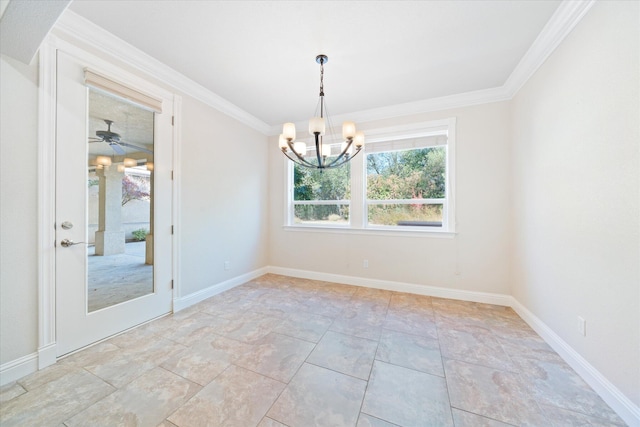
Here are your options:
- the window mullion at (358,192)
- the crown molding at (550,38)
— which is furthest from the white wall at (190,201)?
the crown molding at (550,38)

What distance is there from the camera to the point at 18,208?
1696 mm

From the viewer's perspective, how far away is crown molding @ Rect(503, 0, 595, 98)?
1715mm

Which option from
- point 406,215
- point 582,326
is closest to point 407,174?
point 406,215

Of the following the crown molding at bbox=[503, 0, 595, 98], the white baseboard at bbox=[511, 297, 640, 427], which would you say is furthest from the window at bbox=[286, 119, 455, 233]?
the white baseboard at bbox=[511, 297, 640, 427]

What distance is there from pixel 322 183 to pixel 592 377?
11.8 feet

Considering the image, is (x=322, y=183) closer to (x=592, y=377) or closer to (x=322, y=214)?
(x=322, y=214)

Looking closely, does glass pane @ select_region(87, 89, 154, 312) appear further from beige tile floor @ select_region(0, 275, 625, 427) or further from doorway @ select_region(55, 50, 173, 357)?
beige tile floor @ select_region(0, 275, 625, 427)

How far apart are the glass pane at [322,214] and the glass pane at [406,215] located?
18.2 inches

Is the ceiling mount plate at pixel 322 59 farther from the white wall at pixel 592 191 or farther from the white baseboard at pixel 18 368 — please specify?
the white baseboard at pixel 18 368

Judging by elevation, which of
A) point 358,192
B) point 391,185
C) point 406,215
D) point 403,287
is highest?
point 391,185

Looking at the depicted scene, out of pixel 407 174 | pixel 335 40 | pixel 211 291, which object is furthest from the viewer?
pixel 407 174

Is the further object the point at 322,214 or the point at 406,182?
the point at 322,214

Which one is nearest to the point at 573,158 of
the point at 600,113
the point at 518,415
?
the point at 600,113

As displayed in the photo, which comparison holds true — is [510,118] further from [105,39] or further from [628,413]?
[105,39]
